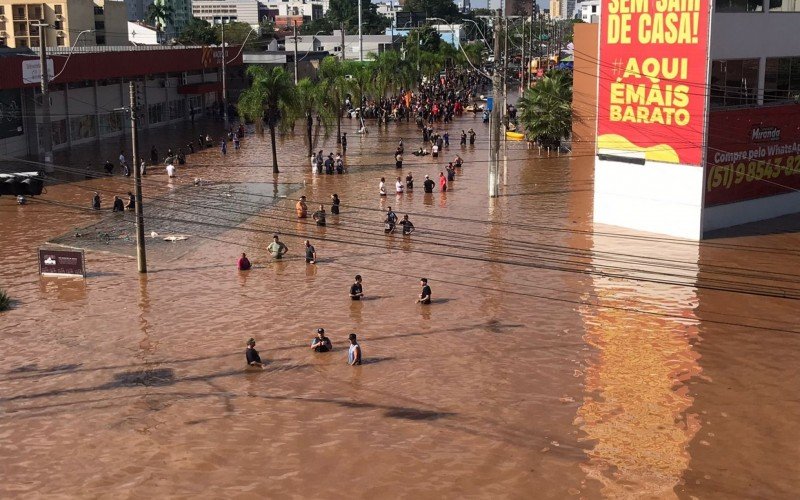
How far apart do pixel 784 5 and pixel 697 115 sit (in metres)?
7.81

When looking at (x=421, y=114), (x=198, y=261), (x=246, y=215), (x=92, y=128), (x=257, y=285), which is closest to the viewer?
(x=257, y=285)

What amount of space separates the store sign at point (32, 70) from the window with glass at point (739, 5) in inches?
1463

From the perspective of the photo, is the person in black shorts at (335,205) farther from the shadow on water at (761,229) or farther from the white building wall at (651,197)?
the shadow on water at (761,229)

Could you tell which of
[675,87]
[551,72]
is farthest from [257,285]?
[551,72]

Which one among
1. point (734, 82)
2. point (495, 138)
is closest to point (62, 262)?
point (495, 138)

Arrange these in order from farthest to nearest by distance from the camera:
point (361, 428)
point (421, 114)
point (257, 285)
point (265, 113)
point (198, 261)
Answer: point (421, 114) → point (265, 113) → point (198, 261) → point (257, 285) → point (361, 428)

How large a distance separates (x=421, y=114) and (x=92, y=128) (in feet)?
92.1

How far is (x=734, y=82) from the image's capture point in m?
38.8

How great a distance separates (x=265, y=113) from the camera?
182 feet

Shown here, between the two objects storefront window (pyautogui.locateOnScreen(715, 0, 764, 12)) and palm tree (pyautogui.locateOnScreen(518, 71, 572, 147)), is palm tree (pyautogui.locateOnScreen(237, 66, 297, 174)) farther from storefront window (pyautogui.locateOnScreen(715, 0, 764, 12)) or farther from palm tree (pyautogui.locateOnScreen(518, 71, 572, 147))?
storefront window (pyautogui.locateOnScreen(715, 0, 764, 12))

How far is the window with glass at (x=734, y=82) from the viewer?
124ft

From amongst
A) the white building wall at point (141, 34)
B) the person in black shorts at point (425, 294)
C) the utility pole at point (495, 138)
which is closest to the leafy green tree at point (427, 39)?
the white building wall at point (141, 34)

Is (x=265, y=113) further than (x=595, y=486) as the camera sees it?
Yes

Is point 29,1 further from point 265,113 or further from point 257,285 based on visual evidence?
A: point 257,285
